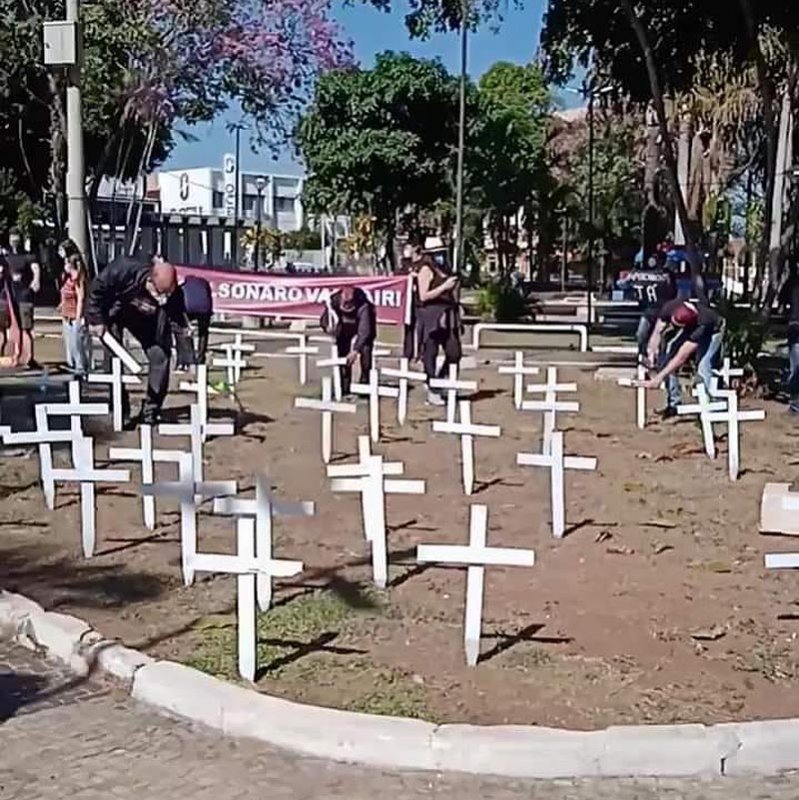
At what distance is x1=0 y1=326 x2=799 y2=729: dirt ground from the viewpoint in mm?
6121

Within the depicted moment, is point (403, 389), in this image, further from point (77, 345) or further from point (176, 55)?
point (176, 55)

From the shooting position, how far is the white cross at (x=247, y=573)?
6.10 metres

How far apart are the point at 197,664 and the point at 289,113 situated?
25251mm

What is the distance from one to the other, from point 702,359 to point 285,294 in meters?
13.4

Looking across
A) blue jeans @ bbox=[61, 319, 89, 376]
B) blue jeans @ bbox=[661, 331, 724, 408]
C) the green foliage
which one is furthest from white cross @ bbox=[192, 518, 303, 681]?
the green foliage

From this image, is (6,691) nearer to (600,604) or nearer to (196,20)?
(600,604)

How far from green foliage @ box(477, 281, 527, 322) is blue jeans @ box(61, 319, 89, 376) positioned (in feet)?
44.5

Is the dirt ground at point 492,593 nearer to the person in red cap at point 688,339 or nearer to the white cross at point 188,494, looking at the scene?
the white cross at point 188,494

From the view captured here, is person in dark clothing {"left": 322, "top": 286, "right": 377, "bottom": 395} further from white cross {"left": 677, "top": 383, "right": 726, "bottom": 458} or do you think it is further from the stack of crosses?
the stack of crosses

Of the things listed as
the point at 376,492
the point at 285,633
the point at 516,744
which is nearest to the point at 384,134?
the point at 376,492

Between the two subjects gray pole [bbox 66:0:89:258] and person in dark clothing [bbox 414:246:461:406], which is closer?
gray pole [bbox 66:0:89:258]

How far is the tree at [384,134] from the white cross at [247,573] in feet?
126

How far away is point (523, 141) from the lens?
58594mm

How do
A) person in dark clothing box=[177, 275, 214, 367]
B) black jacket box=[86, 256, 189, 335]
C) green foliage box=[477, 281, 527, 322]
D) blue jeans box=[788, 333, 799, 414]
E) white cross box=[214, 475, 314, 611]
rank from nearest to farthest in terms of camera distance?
white cross box=[214, 475, 314, 611], black jacket box=[86, 256, 189, 335], blue jeans box=[788, 333, 799, 414], person in dark clothing box=[177, 275, 214, 367], green foliage box=[477, 281, 527, 322]
